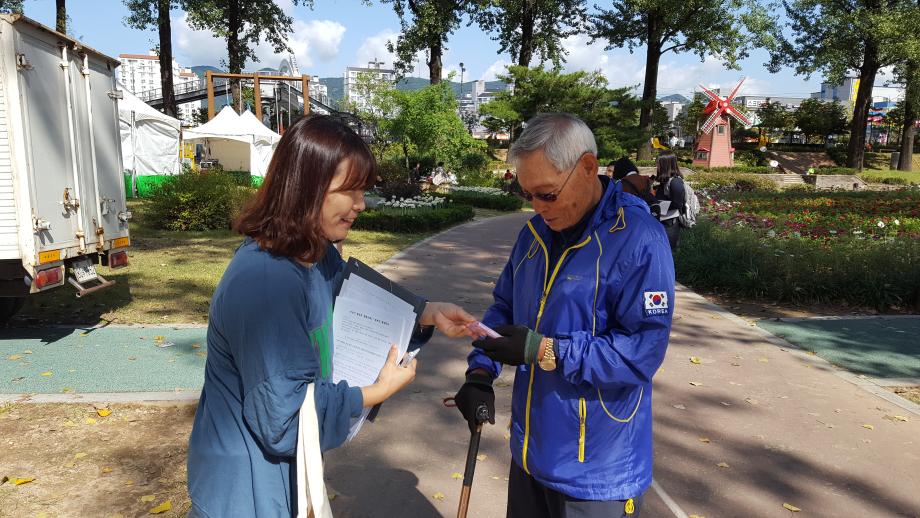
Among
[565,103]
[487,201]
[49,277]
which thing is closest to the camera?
[49,277]

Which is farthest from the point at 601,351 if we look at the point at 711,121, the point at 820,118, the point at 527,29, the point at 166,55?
the point at 820,118

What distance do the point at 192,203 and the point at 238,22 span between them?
23023 mm

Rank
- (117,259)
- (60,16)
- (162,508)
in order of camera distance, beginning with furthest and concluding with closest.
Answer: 1. (60,16)
2. (117,259)
3. (162,508)

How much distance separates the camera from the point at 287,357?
1.47m

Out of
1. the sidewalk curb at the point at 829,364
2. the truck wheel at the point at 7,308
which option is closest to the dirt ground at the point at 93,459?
the truck wheel at the point at 7,308

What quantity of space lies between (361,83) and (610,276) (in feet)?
131

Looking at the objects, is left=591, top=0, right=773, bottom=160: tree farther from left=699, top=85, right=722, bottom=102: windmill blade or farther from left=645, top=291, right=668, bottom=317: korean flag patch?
left=645, top=291, right=668, bottom=317: korean flag patch

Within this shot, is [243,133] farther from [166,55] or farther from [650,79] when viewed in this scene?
[650,79]

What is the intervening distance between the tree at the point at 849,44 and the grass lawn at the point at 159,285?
36.7 meters

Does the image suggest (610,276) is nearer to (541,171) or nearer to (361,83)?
(541,171)

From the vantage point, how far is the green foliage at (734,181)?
29.9 meters

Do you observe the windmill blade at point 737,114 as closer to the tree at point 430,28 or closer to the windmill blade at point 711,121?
the windmill blade at point 711,121

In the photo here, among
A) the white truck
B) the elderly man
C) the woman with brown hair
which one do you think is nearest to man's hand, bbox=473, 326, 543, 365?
the elderly man

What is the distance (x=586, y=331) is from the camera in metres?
1.91
